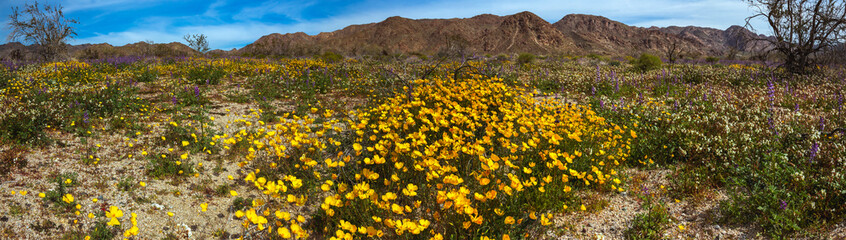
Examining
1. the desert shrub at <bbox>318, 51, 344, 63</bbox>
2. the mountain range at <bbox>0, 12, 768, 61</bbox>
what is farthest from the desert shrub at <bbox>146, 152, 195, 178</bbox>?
the mountain range at <bbox>0, 12, 768, 61</bbox>

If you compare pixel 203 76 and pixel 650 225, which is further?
pixel 203 76

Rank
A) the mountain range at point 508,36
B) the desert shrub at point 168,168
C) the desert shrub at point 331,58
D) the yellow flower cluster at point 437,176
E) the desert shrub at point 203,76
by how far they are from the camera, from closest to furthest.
Result: 1. the yellow flower cluster at point 437,176
2. the desert shrub at point 168,168
3. the desert shrub at point 203,76
4. the desert shrub at point 331,58
5. the mountain range at point 508,36

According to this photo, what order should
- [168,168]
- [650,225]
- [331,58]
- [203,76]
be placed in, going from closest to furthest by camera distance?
[650,225] → [168,168] → [203,76] → [331,58]

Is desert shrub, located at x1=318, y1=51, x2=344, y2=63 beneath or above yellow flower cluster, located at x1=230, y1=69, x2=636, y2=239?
above

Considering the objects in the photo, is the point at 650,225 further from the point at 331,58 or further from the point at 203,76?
the point at 331,58

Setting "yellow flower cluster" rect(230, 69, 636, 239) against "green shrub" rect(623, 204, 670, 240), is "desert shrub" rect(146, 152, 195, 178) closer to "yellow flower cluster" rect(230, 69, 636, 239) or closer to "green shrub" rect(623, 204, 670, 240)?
"yellow flower cluster" rect(230, 69, 636, 239)

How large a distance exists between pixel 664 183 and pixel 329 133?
5157 mm

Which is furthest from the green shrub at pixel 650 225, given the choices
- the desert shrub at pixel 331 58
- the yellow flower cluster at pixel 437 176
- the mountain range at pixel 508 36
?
the mountain range at pixel 508 36

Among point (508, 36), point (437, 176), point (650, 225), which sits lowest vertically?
point (650, 225)

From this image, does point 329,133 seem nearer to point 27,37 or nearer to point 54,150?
point 54,150

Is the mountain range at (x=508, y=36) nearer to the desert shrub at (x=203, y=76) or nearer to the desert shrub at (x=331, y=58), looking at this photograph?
the desert shrub at (x=331, y=58)

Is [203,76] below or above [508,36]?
below

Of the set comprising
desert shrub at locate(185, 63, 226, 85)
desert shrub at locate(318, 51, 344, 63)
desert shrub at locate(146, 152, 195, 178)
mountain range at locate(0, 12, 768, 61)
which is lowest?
desert shrub at locate(146, 152, 195, 178)

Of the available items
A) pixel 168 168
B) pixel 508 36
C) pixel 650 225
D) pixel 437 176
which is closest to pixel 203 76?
pixel 168 168
